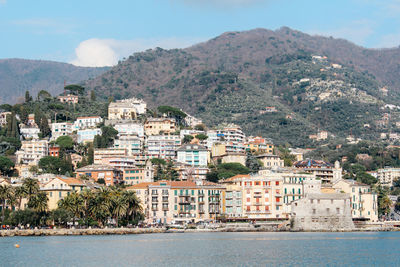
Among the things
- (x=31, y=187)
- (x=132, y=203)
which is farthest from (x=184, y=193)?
(x=31, y=187)

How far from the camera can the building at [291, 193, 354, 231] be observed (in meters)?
127

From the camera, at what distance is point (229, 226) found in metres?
136

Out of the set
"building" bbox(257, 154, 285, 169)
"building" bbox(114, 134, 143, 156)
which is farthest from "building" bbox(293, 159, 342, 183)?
"building" bbox(114, 134, 143, 156)

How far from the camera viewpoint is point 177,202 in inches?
5586

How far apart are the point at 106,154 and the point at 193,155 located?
22893mm

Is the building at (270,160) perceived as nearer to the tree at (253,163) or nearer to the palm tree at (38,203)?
the tree at (253,163)

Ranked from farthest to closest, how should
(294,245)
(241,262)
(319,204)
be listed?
1. (319,204)
2. (294,245)
3. (241,262)

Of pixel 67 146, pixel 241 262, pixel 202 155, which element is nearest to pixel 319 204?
pixel 241 262

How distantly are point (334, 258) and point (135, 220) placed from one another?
2311 inches

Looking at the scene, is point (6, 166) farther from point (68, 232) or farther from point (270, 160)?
point (270, 160)

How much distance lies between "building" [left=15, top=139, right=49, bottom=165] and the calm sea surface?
7794cm

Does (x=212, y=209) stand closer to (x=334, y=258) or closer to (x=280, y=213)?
(x=280, y=213)

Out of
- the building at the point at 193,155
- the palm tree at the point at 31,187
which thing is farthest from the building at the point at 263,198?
the building at the point at 193,155

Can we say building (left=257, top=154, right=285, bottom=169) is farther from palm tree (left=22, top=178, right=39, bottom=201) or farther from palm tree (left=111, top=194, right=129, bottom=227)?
palm tree (left=22, top=178, right=39, bottom=201)
